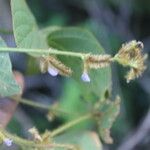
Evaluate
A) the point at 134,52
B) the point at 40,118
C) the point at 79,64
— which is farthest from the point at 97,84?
the point at 40,118

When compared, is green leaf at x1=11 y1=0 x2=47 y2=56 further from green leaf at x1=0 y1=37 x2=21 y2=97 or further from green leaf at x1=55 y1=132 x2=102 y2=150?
green leaf at x1=55 y1=132 x2=102 y2=150

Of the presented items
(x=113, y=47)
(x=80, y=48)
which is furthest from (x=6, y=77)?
(x=113, y=47)

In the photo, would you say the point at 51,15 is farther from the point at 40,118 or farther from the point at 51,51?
the point at 51,51

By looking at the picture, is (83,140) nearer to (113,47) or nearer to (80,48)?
(80,48)

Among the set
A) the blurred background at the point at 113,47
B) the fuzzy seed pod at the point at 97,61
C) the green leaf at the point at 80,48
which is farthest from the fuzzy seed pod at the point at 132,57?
the blurred background at the point at 113,47

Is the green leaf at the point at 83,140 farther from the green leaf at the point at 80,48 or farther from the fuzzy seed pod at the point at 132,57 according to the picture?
the fuzzy seed pod at the point at 132,57

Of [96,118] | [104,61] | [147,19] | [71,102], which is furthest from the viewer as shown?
[147,19]

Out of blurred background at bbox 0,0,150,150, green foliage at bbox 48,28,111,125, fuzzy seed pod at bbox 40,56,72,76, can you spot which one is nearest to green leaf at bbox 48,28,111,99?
green foliage at bbox 48,28,111,125
